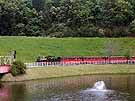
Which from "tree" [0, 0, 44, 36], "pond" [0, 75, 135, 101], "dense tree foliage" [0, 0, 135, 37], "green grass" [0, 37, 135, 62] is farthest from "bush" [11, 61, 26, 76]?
"tree" [0, 0, 44, 36]

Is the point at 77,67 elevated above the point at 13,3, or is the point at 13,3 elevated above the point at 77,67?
the point at 13,3

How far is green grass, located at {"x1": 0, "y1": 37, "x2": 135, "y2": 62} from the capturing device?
4368 inches

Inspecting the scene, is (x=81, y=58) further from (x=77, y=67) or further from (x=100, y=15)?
(x=100, y=15)

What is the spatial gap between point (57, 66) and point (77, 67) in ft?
15.7

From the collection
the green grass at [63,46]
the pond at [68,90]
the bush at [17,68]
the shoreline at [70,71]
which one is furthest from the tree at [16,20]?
the bush at [17,68]

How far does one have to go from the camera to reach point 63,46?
11838cm

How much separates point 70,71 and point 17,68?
14.0 meters

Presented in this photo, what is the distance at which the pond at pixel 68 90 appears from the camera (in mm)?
59281

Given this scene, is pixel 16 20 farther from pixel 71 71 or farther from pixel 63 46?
pixel 71 71

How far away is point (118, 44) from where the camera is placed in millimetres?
120812

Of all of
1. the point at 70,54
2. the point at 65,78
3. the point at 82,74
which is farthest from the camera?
the point at 70,54

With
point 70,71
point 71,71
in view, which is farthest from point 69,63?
point 70,71

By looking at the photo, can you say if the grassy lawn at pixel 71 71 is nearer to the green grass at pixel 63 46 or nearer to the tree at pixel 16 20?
the green grass at pixel 63 46

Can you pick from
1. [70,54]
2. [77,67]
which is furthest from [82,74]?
[70,54]
